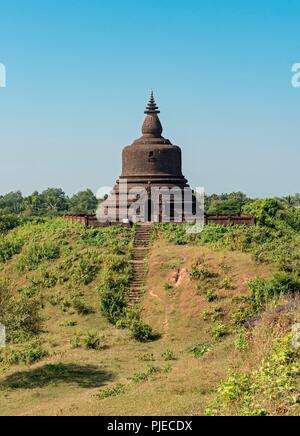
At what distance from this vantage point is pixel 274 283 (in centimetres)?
2783

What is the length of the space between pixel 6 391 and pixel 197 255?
14.0 metres

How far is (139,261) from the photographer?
32.7m

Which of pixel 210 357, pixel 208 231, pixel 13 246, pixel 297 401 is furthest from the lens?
pixel 13 246

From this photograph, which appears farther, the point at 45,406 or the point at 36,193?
the point at 36,193

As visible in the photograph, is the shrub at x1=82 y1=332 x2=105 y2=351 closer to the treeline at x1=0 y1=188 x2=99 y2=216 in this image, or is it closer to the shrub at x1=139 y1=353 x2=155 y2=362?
the shrub at x1=139 y1=353 x2=155 y2=362

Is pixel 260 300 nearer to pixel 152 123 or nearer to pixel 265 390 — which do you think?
pixel 265 390

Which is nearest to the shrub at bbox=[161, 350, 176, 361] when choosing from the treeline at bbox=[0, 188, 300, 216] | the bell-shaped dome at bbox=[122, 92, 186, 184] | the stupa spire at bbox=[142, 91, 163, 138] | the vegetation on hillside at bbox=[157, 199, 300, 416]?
the vegetation on hillside at bbox=[157, 199, 300, 416]

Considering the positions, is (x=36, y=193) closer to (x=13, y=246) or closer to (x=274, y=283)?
(x=13, y=246)

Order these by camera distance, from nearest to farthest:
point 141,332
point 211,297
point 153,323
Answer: point 141,332 < point 153,323 < point 211,297

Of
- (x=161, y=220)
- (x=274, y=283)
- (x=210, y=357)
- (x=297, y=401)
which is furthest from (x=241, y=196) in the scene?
(x=297, y=401)

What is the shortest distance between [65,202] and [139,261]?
7727 centimetres

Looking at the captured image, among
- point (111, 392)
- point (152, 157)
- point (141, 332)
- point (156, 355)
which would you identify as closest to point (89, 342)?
point (141, 332)

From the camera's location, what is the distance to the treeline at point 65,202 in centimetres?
7457

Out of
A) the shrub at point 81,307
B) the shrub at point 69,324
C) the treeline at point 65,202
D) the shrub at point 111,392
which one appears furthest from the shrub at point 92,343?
the treeline at point 65,202
